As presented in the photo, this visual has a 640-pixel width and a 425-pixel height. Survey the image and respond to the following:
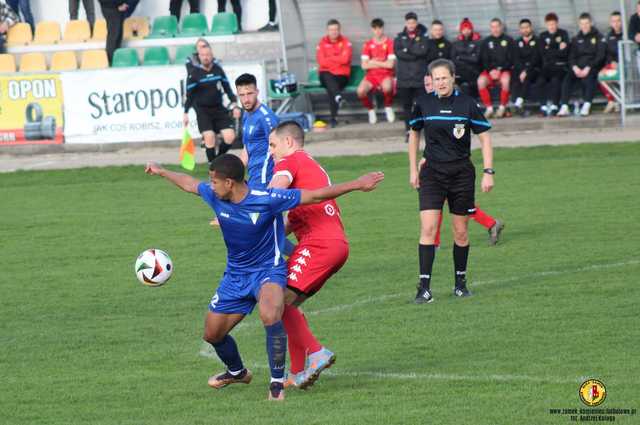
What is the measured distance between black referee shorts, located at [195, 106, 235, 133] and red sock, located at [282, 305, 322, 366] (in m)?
11.9

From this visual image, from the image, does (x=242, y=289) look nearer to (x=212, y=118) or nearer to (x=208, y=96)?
(x=208, y=96)

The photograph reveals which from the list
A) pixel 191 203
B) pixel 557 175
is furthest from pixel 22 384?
pixel 557 175

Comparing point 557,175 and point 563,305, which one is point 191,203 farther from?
point 563,305

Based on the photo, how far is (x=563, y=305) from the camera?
35.0 ft

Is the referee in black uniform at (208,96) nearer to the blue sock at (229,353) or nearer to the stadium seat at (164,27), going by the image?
the stadium seat at (164,27)

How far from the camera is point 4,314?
37.8 feet

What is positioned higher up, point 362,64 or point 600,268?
point 362,64

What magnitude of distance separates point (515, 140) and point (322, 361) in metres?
15.8

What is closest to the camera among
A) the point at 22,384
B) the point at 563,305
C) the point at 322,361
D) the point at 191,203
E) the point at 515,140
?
the point at 322,361

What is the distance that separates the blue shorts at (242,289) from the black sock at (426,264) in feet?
10.1

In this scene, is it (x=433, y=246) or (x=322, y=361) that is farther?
(x=433, y=246)

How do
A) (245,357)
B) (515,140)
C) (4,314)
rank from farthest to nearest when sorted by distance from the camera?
1. (515,140)
2. (4,314)
3. (245,357)

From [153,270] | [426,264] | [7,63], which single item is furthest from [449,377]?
[7,63]

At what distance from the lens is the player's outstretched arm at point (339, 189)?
800 centimetres
